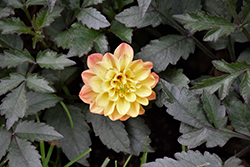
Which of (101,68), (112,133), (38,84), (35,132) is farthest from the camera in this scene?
(112,133)

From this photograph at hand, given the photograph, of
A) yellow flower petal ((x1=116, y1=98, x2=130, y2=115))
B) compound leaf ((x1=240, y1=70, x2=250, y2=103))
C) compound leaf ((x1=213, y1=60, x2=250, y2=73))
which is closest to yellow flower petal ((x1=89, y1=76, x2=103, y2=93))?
yellow flower petal ((x1=116, y1=98, x2=130, y2=115))

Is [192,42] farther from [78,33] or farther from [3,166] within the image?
[3,166]

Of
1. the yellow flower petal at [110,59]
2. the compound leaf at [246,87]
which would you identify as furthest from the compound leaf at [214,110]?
the yellow flower petal at [110,59]

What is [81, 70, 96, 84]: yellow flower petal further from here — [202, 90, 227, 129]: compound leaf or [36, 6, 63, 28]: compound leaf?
[202, 90, 227, 129]: compound leaf

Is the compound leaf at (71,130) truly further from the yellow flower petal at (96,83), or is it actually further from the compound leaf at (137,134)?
the yellow flower petal at (96,83)

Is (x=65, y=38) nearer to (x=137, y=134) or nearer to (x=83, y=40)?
(x=83, y=40)

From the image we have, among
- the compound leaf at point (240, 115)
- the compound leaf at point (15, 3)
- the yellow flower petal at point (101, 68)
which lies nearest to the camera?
the yellow flower petal at point (101, 68)

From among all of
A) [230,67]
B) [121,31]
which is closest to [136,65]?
[121,31]
